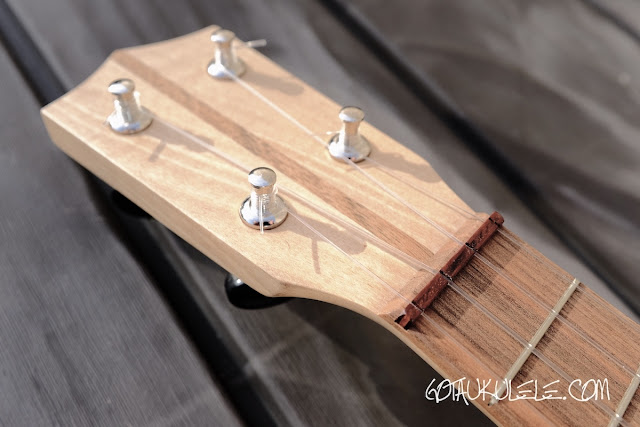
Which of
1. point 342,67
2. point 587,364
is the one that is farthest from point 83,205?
point 587,364

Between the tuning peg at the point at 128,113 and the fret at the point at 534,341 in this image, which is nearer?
the fret at the point at 534,341

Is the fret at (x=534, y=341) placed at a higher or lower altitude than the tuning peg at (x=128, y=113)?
higher

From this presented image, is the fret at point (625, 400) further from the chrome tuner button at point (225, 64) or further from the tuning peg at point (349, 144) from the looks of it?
the chrome tuner button at point (225, 64)

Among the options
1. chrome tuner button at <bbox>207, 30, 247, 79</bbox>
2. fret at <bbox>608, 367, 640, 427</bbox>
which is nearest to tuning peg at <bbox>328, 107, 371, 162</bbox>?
chrome tuner button at <bbox>207, 30, 247, 79</bbox>

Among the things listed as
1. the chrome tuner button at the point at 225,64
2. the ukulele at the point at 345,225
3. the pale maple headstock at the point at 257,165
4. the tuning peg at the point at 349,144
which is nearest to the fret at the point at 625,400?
the ukulele at the point at 345,225

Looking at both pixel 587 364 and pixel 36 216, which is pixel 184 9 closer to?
pixel 36 216

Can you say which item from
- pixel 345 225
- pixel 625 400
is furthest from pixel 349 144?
pixel 625 400

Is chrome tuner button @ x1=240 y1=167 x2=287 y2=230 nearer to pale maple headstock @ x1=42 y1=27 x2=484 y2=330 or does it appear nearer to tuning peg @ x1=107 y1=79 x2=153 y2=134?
pale maple headstock @ x1=42 y1=27 x2=484 y2=330
